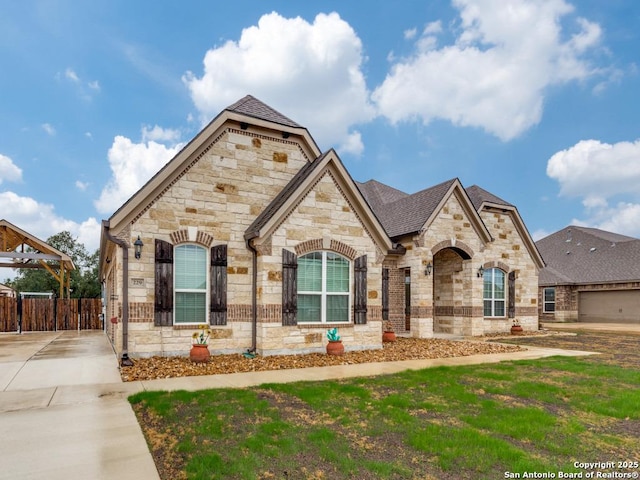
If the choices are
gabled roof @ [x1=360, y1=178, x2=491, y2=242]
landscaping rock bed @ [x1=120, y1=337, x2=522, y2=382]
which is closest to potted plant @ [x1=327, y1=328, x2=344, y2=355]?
landscaping rock bed @ [x1=120, y1=337, x2=522, y2=382]

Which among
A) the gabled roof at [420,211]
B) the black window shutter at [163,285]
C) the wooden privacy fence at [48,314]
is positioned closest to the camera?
the black window shutter at [163,285]

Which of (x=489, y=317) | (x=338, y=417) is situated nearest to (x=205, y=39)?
(x=338, y=417)

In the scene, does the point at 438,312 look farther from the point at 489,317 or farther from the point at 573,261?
the point at 573,261

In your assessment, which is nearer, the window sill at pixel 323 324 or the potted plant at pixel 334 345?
the potted plant at pixel 334 345

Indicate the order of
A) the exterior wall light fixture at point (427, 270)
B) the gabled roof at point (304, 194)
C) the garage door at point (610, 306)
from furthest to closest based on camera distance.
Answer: the garage door at point (610, 306), the exterior wall light fixture at point (427, 270), the gabled roof at point (304, 194)

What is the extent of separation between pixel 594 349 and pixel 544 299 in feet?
61.5

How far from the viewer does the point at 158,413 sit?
227 inches

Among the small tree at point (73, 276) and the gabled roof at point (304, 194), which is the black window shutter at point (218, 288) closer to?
the gabled roof at point (304, 194)

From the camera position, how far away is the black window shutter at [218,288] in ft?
35.5

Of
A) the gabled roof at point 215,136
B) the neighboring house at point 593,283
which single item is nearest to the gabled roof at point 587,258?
the neighboring house at point 593,283

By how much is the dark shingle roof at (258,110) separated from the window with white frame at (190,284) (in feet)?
13.8

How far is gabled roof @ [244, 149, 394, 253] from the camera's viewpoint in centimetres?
1073

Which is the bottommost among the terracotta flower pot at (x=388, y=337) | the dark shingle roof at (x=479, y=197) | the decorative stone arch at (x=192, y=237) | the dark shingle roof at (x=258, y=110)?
the terracotta flower pot at (x=388, y=337)

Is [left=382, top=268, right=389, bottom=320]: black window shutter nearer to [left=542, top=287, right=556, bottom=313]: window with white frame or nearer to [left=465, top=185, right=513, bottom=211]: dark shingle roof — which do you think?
[left=465, top=185, right=513, bottom=211]: dark shingle roof
